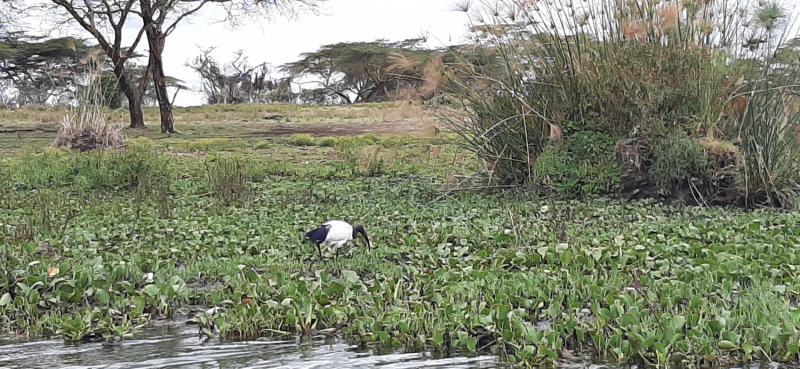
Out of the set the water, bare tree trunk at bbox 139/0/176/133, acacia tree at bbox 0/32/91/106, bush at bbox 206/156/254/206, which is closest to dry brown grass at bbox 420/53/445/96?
bush at bbox 206/156/254/206

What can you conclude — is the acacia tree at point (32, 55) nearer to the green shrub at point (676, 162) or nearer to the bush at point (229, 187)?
the bush at point (229, 187)

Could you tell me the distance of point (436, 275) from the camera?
14.8ft

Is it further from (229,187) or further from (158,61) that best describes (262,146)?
(229,187)

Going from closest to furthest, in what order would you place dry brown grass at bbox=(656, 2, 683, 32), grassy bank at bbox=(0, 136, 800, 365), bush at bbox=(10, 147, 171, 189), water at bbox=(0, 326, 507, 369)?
water at bbox=(0, 326, 507, 369) → grassy bank at bbox=(0, 136, 800, 365) → dry brown grass at bbox=(656, 2, 683, 32) → bush at bbox=(10, 147, 171, 189)

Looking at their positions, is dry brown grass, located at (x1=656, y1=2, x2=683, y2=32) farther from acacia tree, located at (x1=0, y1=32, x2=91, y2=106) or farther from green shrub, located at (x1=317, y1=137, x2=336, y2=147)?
acacia tree, located at (x1=0, y1=32, x2=91, y2=106)

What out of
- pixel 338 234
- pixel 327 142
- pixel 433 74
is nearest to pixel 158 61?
pixel 327 142

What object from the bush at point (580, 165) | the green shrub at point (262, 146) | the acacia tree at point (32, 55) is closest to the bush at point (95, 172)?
the bush at point (580, 165)

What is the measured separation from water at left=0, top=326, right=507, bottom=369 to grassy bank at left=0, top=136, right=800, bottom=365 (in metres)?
0.10

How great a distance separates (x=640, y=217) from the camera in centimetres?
675

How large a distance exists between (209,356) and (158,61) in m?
19.7

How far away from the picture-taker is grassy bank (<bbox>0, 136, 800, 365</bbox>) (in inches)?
137

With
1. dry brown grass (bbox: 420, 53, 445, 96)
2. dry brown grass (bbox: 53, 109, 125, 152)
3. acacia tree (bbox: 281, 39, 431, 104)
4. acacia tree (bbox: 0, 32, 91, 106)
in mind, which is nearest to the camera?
dry brown grass (bbox: 420, 53, 445, 96)

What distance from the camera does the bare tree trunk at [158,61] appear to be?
21.4 meters

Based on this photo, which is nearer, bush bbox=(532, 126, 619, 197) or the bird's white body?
the bird's white body
